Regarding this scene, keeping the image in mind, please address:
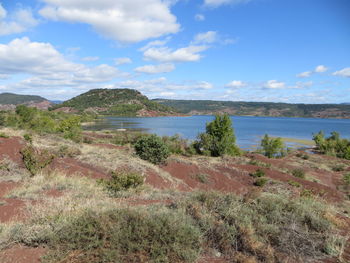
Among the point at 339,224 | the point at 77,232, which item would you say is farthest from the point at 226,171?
the point at 77,232

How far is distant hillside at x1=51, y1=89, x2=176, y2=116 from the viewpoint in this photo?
157800 millimetres

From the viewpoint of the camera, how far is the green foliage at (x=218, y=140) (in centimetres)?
2947

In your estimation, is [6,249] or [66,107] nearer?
[6,249]

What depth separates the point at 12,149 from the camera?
44.4ft

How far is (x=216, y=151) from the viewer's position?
98.2 ft

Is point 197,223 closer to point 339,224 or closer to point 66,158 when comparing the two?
point 339,224

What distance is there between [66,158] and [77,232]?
11621 mm

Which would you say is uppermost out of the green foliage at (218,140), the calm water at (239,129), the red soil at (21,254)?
the red soil at (21,254)

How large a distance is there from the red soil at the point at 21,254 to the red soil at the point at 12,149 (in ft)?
31.8

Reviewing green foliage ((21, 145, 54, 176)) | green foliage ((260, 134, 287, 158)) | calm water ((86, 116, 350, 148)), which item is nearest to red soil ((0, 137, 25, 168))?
green foliage ((21, 145, 54, 176))

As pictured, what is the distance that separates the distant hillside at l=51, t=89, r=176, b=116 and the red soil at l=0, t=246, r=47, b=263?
6039 inches

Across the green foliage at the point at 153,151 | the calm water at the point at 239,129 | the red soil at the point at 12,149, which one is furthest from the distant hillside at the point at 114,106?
the red soil at the point at 12,149

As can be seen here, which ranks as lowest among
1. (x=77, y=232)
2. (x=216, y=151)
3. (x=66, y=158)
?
(x=216, y=151)

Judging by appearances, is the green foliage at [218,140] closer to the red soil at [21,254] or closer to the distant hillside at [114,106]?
the red soil at [21,254]
